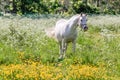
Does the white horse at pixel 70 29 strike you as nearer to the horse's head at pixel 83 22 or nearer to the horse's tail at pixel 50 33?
the horse's head at pixel 83 22

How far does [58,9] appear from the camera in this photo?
188ft

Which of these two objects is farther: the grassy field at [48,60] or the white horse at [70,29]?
the white horse at [70,29]

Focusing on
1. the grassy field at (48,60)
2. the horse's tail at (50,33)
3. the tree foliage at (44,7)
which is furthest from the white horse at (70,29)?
the tree foliage at (44,7)

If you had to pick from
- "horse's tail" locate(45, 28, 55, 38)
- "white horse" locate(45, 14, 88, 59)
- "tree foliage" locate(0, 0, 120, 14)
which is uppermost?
"white horse" locate(45, 14, 88, 59)

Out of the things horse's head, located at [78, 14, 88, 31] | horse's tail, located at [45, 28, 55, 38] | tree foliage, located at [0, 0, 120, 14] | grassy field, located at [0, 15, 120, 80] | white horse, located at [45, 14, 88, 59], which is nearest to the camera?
grassy field, located at [0, 15, 120, 80]

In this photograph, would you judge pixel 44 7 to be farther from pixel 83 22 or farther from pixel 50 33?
pixel 83 22

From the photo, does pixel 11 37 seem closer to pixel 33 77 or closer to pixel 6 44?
pixel 6 44

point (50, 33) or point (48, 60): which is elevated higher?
point (48, 60)

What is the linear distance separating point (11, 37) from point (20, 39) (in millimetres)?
539

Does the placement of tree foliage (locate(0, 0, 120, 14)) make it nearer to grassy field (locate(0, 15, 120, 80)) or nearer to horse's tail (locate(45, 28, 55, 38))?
grassy field (locate(0, 15, 120, 80))

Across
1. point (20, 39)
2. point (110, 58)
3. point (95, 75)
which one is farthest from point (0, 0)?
point (95, 75)

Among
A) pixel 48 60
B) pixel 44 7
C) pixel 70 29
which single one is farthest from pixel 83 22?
pixel 44 7

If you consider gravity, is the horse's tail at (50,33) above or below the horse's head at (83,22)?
below

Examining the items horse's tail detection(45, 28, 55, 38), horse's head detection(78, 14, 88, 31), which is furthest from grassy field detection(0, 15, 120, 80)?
horse's head detection(78, 14, 88, 31)
